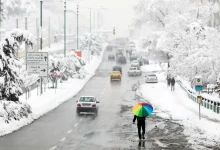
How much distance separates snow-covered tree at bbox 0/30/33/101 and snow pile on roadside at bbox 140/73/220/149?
10.2 m

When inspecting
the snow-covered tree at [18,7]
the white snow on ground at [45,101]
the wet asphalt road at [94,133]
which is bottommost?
the wet asphalt road at [94,133]

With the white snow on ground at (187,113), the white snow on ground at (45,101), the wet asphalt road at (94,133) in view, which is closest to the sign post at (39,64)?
the white snow on ground at (45,101)

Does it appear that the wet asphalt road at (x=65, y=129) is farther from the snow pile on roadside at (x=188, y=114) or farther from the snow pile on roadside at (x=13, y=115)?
the snow pile on roadside at (x=188, y=114)

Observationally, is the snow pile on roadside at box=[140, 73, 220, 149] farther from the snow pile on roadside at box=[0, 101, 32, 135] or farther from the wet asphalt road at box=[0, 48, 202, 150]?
the snow pile on roadside at box=[0, 101, 32, 135]

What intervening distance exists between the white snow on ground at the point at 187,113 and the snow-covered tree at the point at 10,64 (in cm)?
1009

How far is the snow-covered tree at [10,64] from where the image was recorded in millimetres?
26156

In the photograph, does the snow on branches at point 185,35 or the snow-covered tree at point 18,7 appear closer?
the snow on branches at point 185,35

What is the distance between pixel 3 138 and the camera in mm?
20531

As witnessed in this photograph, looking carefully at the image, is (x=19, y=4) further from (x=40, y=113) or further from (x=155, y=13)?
(x=40, y=113)

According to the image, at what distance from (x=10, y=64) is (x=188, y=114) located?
1217cm

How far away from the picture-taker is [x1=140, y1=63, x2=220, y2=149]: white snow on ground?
2202 centimetres

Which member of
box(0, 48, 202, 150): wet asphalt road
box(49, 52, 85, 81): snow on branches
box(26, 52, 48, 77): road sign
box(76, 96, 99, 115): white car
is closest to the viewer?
box(0, 48, 202, 150): wet asphalt road

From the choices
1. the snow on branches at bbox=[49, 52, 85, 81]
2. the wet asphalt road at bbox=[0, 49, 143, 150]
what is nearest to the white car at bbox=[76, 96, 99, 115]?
the wet asphalt road at bbox=[0, 49, 143, 150]

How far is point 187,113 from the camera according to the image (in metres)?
30.2
